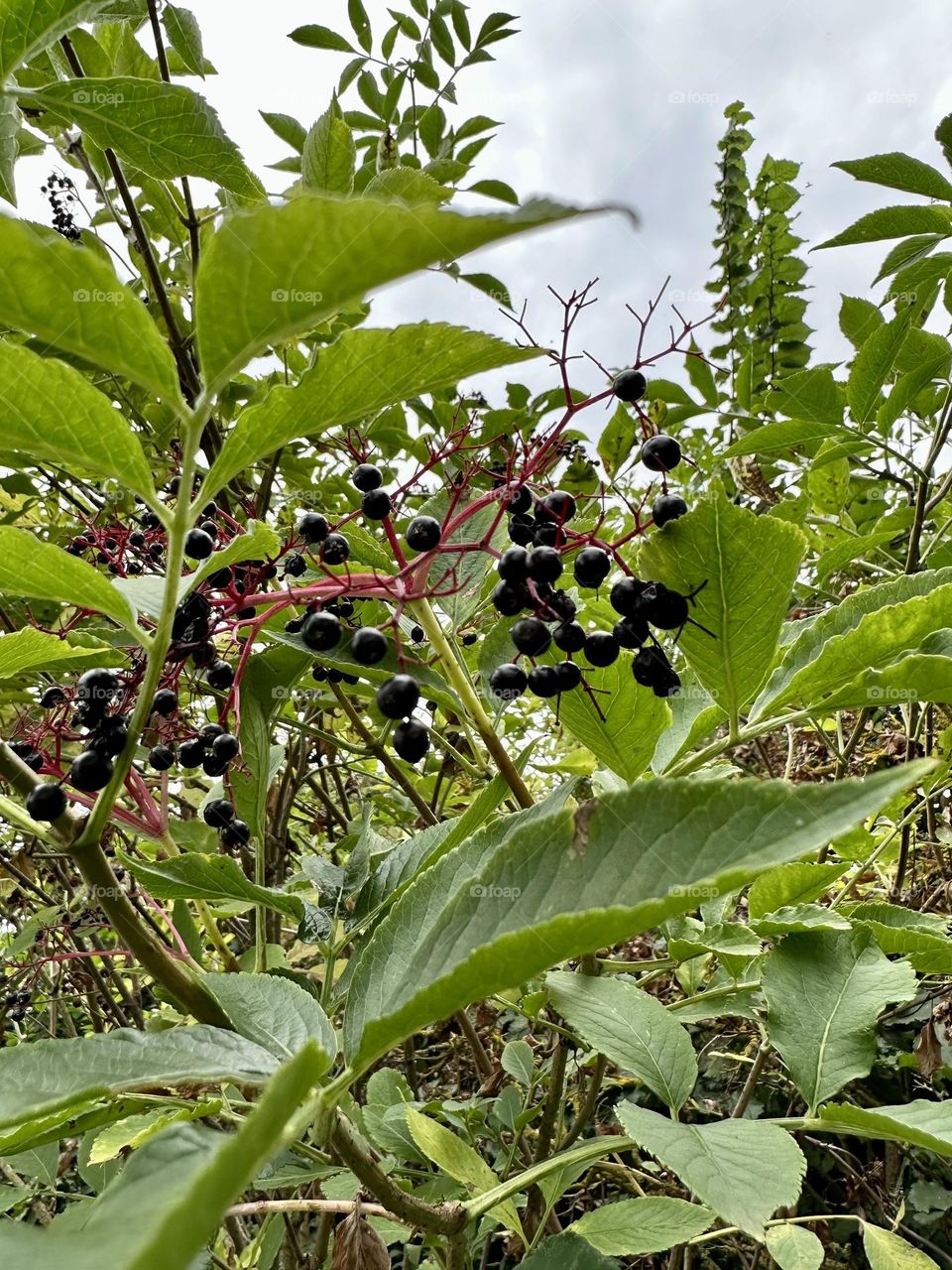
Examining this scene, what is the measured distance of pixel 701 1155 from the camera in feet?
2.27

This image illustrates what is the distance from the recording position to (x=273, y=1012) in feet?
2.28

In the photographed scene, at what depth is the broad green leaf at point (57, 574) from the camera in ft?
1.97

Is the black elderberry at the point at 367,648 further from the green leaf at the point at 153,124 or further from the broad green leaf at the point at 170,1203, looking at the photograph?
the green leaf at the point at 153,124

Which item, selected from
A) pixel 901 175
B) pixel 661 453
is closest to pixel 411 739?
pixel 661 453

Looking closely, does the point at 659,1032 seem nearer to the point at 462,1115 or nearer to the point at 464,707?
the point at 464,707

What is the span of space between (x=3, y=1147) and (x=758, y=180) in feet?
10.8

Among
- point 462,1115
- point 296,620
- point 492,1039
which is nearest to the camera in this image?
point 296,620

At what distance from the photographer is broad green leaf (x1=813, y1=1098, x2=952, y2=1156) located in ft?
2.18

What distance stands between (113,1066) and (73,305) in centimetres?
47

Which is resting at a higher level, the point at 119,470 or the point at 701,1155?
the point at 119,470

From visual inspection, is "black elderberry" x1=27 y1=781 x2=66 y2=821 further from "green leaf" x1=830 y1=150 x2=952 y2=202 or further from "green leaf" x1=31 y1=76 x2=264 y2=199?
"green leaf" x1=830 y1=150 x2=952 y2=202

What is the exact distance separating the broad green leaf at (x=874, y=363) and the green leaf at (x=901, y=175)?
20 centimetres

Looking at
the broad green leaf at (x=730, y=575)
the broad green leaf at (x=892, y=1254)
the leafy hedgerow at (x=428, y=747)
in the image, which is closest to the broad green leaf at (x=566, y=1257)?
the leafy hedgerow at (x=428, y=747)

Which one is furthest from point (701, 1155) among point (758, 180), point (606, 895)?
point (758, 180)
